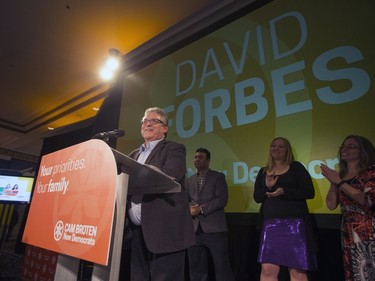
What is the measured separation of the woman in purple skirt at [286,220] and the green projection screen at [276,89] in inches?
11.2

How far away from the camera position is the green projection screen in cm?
204

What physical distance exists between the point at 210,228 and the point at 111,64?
3.27m

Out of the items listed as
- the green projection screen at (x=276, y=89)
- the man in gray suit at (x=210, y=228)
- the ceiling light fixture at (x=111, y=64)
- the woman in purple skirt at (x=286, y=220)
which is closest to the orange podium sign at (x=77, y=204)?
the woman in purple skirt at (x=286, y=220)

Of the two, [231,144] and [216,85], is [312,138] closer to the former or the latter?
[231,144]

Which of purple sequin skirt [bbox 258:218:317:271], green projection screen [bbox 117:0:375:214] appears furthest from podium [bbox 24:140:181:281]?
green projection screen [bbox 117:0:375:214]

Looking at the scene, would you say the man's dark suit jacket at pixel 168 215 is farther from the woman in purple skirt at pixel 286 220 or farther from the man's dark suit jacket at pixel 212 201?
the man's dark suit jacket at pixel 212 201

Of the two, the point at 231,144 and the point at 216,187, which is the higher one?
the point at 231,144

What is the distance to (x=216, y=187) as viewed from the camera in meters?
2.47

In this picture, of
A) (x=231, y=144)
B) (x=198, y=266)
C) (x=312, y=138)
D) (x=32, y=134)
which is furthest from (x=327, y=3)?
(x=32, y=134)

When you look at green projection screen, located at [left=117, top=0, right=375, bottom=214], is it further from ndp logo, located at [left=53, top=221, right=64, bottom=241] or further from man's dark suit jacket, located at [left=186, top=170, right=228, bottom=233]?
ndp logo, located at [left=53, top=221, right=64, bottom=241]

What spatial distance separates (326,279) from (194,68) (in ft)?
8.50

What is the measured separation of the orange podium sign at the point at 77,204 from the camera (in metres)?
0.72

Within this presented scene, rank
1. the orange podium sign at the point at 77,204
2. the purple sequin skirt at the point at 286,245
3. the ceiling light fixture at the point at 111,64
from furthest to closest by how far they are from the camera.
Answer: the ceiling light fixture at the point at 111,64 → the purple sequin skirt at the point at 286,245 → the orange podium sign at the point at 77,204

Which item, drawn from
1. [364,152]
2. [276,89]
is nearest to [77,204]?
[364,152]
